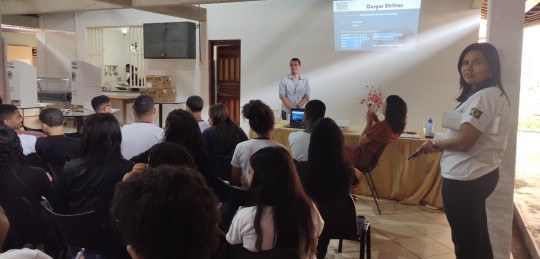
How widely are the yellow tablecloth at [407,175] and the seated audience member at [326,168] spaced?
197 cm

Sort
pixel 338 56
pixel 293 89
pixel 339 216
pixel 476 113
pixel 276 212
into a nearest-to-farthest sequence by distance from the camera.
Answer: pixel 276 212 < pixel 476 113 < pixel 339 216 < pixel 293 89 < pixel 338 56

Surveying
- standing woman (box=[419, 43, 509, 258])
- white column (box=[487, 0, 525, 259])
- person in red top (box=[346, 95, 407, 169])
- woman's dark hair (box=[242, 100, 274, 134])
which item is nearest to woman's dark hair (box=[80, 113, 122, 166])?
woman's dark hair (box=[242, 100, 274, 134])

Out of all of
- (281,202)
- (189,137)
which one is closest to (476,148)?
(281,202)

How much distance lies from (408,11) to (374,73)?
1069 millimetres

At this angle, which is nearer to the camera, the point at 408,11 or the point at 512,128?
the point at 512,128

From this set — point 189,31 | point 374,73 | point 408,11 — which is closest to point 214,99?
point 189,31

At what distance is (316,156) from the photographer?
2330mm

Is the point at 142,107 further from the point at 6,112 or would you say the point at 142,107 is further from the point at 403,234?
the point at 403,234

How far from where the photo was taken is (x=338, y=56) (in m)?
6.95

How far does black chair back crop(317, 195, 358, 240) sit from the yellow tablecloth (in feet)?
6.90

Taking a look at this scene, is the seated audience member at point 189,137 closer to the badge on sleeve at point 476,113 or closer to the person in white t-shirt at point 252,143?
the person in white t-shirt at point 252,143

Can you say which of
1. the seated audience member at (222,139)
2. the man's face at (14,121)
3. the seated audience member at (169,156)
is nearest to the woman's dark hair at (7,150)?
the seated audience member at (169,156)

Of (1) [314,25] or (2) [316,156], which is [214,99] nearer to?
(1) [314,25]

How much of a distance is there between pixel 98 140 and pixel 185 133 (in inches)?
22.2
